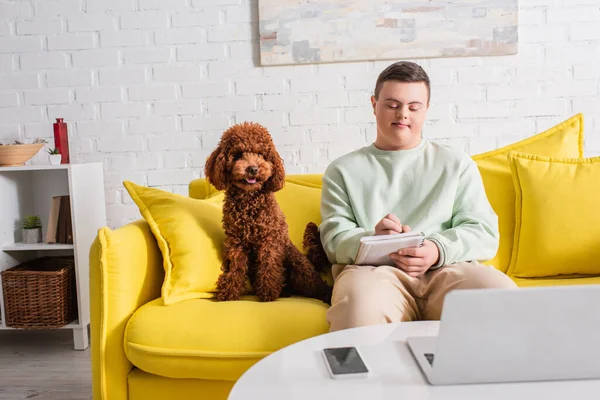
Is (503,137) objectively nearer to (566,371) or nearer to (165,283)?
(165,283)

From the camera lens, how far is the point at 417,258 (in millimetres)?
1741

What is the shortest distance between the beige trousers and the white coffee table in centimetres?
41

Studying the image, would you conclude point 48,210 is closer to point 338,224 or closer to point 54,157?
point 54,157

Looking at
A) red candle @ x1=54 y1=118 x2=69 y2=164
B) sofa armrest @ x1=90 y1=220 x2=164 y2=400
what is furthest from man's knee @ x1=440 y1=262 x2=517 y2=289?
red candle @ x1=54 y1=118 x2=69 y2=164

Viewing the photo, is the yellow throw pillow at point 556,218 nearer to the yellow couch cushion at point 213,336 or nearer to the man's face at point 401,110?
the man's face at point 401,110

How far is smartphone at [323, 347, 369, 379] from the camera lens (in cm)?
103

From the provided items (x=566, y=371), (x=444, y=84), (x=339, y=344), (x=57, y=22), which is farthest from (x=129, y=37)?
(x=566, y=371)

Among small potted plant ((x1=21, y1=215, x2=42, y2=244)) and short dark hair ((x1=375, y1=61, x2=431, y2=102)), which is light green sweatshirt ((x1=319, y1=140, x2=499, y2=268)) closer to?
short dark hair ((x1=375, y1=61, x2=431, y2=102))

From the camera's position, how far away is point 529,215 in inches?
84.0

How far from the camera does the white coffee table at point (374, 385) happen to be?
949mm

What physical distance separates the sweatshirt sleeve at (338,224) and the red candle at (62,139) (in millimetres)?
1414

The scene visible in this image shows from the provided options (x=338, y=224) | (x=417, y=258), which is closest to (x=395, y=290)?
(x=417, y=258)

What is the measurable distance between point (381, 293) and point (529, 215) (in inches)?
30.6

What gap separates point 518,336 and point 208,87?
2.25 m
